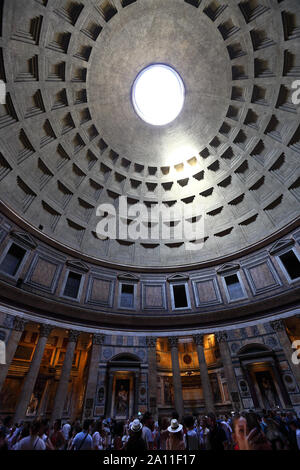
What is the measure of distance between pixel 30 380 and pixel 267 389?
14.2 metres

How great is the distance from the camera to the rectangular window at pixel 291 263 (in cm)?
1672

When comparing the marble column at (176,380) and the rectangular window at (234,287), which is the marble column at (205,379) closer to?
the marble column at (176,380)

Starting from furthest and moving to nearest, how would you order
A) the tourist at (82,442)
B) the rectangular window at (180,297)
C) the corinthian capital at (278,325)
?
the rectangular window at (180,297) < the corinthian capital at (278,325) < the tourist at (82,442)

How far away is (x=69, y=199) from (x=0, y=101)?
8.37 meters

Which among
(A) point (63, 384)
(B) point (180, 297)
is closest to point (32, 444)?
(A) point (63, 384)

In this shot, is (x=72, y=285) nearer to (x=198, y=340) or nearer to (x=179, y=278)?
(x=179, y=278)

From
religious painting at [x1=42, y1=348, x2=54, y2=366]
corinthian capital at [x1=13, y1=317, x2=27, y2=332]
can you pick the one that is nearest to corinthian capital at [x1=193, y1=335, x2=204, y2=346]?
religious painting at [x1=42, y1=348, x2=54, y2=366]

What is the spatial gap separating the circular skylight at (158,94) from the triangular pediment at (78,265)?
15.3m

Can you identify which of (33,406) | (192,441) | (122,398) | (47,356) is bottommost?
(192,441)

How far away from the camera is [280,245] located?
58.7 ft

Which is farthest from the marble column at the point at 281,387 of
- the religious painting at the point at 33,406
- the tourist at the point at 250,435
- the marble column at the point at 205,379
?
the religious painting at the point at 33,406

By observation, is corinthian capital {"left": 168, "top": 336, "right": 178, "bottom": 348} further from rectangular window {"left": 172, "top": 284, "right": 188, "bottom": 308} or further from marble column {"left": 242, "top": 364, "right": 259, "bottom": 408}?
marble column {"left": 242, "top": 364, "right": 259, "bottom": 408}
